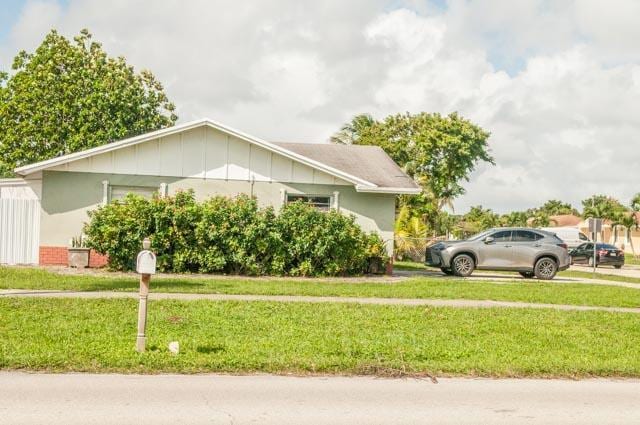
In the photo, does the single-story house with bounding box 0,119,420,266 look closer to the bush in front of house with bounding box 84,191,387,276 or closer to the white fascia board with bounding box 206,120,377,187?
the white fascia board with bounding box 206,120,377,187

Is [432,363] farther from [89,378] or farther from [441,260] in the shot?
[441,260]

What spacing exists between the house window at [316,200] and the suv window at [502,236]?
589cm

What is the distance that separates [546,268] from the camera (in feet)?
84.4

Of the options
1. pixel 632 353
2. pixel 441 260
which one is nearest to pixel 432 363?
pixel 632 353

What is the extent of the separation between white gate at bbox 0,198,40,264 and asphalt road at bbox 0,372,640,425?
1498 centimetres

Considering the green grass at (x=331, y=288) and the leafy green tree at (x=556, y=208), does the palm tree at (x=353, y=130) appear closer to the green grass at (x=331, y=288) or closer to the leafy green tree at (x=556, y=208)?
the green grass at (x=331, y=288)

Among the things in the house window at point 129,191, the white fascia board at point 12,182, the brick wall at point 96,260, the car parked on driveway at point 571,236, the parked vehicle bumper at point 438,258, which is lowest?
the brick wall at point 96,260

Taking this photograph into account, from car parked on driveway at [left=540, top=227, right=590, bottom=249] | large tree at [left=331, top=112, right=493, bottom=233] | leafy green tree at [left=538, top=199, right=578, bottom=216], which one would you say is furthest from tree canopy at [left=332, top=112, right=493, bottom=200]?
leafy green tree at [left=538, top=199, right=578, bottom=216]

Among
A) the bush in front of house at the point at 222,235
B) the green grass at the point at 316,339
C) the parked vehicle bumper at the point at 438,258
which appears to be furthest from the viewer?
the parked vehicle bumper at the point at 438,258

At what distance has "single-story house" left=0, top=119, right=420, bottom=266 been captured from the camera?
2197 cm

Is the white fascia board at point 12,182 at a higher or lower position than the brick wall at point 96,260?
higher

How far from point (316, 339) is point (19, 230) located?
14556 mm

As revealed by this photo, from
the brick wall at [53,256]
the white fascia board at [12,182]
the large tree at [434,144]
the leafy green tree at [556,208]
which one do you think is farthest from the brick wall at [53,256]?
the leafy green tree at [556,208]

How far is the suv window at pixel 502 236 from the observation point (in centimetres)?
2570
